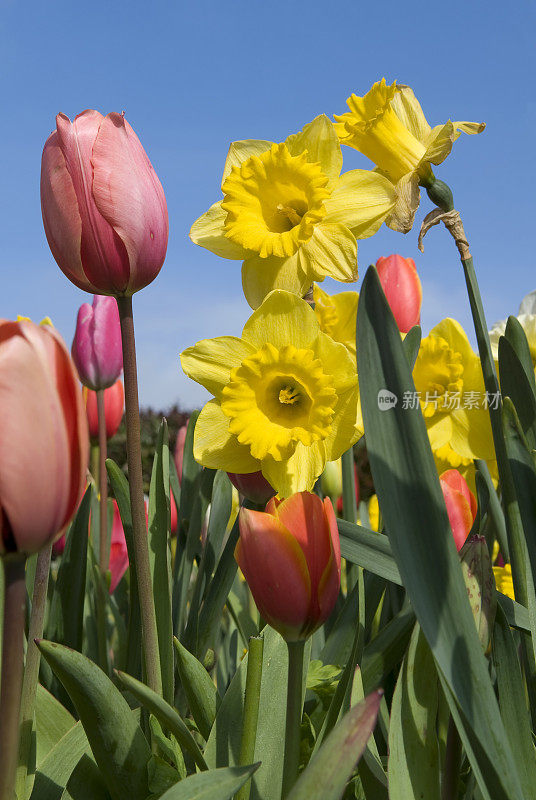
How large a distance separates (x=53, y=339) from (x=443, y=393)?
3.21ft

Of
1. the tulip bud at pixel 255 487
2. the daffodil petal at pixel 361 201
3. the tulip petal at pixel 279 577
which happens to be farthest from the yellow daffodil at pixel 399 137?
the tulip petal at pixel 279 577

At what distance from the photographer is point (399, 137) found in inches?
40.5

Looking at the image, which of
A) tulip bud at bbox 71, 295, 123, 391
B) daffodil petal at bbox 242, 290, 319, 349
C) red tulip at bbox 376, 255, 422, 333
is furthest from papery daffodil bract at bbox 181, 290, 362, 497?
tulip bud at bbox 71, 295, 123, 391

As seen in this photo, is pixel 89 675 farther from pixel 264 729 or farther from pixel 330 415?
pixel 330 415

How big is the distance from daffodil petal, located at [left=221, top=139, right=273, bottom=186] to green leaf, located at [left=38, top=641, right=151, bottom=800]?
0.71m

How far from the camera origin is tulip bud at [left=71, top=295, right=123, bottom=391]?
169 cm

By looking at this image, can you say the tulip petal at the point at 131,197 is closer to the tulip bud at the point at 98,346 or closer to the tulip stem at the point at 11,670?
the tulip stem at the point at 11,670

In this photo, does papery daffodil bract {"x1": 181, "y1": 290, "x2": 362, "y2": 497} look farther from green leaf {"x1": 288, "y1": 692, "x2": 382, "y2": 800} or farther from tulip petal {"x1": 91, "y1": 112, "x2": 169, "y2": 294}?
green leaf {"x1": 288, "y1": 692, "x2": 382, "y2": 800}

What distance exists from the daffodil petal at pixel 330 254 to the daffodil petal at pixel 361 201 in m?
0.03

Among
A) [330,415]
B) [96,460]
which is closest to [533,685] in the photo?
Result: [330,415]

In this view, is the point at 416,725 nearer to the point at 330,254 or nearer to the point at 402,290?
the point at 330,254

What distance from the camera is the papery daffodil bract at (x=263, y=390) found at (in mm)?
875

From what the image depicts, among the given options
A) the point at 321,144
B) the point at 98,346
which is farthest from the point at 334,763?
the point at 98,346

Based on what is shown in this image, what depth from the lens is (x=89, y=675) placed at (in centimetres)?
62
